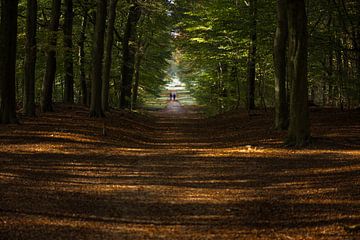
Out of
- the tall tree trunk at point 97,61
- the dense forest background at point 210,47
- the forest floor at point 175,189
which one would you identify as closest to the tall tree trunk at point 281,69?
the dense forest background at point 210,47

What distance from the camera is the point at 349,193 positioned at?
826 centimetres

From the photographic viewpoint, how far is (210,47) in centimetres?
2956

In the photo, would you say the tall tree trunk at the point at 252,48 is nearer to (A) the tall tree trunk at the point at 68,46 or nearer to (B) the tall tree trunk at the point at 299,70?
(B) the tall tree trunk at the point at 299,70

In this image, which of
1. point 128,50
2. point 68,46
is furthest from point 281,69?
point 128,50

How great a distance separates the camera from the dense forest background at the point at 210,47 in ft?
54.2

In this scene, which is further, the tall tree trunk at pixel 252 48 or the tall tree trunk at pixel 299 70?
the tall tree trunk at pixel 252 48

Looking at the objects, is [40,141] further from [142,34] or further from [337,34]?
[142,34]

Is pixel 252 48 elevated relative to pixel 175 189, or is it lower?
elevated

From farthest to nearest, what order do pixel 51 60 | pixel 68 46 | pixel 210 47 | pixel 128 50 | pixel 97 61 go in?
pixel 128 50 → pixel 210 47 → pixel 68 46 → pixel 97 61 → pixel 51 60

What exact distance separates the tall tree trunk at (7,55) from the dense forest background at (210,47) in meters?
0.04

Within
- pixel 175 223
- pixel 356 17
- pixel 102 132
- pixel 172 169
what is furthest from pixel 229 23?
pixel 175 223

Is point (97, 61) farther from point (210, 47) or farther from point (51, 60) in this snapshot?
point (210, 47)

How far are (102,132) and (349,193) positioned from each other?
1153cm

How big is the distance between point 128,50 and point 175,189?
81.8ft
